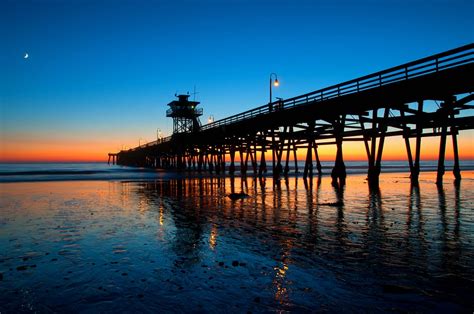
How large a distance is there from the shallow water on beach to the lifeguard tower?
185ft

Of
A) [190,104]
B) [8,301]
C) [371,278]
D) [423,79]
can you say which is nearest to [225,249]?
[371,278]

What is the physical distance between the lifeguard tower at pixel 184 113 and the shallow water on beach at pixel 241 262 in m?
56.3

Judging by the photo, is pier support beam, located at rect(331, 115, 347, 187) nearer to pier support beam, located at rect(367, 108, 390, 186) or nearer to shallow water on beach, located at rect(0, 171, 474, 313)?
pier support beam, located at rect(367, 108, 390, 186)

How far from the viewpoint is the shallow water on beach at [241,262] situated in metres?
4.00

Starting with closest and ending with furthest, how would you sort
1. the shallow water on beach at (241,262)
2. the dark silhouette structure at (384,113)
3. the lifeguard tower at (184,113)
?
the shallow water on beach at (241,262), the dark silhouette structure at (384,113), the lifeguard tower at (184,113)

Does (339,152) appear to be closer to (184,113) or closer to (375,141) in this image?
(375,141)

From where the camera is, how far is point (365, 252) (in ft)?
19.4

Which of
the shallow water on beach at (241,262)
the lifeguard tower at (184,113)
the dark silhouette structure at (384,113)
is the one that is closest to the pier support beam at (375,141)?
the dark silhouette structure at (384,113)

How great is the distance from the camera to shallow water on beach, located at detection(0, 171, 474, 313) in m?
4.00

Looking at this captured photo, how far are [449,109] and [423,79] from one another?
2.12m

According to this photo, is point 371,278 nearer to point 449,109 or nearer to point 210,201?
point 210,201

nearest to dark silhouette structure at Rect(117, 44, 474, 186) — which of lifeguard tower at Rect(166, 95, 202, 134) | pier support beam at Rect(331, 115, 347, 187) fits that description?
pier support beam at Rect(331, 115, 347, 187)

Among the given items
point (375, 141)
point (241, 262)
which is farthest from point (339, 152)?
point (241, 262)

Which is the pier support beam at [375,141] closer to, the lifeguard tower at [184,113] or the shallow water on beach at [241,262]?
the shallow water on beach at [241,262]
